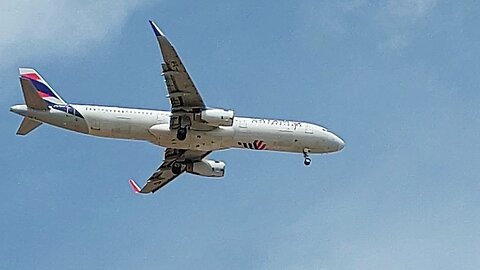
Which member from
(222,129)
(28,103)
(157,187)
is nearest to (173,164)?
(157,187)

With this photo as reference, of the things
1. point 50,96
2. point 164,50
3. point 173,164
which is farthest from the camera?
point 173,164

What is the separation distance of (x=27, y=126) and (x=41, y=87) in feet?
12.9

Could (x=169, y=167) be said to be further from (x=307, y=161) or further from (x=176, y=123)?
(x=307, y=161)

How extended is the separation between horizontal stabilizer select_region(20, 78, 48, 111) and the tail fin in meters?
0.56

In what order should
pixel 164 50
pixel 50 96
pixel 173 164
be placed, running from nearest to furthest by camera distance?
pixel 164 50 → pixel 50 96 → pixel 173 164

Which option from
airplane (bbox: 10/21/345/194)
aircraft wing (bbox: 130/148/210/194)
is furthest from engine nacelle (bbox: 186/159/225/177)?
airplane (bbox: 10/21/345/194)

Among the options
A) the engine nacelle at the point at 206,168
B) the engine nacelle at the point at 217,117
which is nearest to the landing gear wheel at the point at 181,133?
the engine nacelle at the point at 217,117

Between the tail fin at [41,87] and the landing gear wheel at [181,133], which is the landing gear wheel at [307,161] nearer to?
the landing gear wheel at [181,133]

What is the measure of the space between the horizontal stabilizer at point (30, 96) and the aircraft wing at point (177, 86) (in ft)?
34.8

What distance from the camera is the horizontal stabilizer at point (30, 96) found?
107 m

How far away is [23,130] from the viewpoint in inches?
4284

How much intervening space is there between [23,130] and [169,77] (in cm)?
1329

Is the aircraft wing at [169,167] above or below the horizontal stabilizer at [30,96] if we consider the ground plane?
below

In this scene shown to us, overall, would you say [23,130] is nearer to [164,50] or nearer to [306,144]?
[164,50]
